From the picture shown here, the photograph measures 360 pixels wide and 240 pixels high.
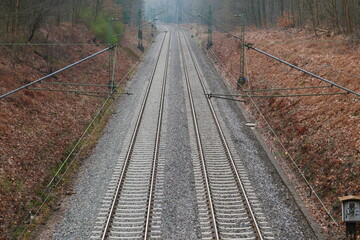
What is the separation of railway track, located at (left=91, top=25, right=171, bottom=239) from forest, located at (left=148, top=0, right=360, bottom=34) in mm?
17865

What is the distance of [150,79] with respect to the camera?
36250mm

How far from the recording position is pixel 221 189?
15008 mm

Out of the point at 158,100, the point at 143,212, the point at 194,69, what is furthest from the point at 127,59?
the point at 143,212

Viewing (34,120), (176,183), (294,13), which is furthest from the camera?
(294,13)

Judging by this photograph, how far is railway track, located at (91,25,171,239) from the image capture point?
12273mm

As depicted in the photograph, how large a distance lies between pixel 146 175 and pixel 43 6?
56.9ft

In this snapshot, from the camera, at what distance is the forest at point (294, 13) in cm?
2969

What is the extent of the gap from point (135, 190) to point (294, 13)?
1672 inches

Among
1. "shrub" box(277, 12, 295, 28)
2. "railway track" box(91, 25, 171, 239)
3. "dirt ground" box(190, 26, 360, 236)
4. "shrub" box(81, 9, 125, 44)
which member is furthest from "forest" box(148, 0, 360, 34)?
"shrub" box(81, 9, 125, 44)

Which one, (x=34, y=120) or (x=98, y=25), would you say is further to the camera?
(x=98, y=25)

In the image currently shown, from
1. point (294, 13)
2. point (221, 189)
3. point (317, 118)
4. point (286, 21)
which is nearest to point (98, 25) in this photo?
point (286, 21)

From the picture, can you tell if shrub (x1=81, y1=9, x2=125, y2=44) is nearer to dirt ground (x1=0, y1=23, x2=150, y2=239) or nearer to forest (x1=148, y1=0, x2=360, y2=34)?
dirt ground (x1=0, y1=23, x2=150, y2=239)

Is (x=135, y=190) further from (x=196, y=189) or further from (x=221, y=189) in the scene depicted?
(x=221, y=189)

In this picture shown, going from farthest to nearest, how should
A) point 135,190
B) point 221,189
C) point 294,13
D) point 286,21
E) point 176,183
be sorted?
point 294,13 < point 286,21 < point 176,183 < point 221,189 < point 135,190
